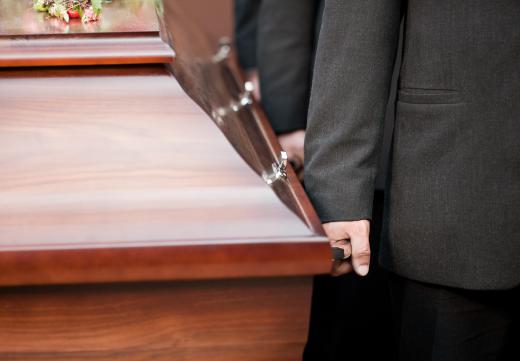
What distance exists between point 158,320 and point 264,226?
0.26m

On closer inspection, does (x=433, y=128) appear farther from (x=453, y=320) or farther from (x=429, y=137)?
(x=453, y=320)

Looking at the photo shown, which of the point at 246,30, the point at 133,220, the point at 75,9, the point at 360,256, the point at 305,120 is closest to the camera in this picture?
the point at 133,220

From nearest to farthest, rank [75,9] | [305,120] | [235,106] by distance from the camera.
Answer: [75,9], [235,106], [305,120]

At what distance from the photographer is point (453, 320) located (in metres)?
1.68

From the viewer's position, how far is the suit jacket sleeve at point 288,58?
8.54 ft

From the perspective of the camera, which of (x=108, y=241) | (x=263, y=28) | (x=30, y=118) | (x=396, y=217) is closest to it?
(x=108, y=241)

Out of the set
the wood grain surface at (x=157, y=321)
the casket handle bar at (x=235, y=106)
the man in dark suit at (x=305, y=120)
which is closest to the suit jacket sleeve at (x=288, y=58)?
the man in dark suit at (x=305, y=120)

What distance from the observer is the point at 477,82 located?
154 centimetres

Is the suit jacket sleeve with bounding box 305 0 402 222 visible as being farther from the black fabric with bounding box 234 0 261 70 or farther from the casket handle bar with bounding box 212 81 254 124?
the black fabric with bounding box 234 0 261 70

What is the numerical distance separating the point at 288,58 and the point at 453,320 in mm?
1233

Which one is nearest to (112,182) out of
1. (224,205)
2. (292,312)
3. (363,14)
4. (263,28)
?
(224,205)

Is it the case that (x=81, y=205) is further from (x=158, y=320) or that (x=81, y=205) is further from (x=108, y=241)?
(x=158, y=320)

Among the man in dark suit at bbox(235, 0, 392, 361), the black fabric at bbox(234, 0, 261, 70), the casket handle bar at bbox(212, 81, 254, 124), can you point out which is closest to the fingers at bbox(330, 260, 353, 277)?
the casket handle bar at bbox(212, 81, 254, 124)

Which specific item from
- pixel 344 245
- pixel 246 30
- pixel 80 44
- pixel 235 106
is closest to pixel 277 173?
pixel 344 245
